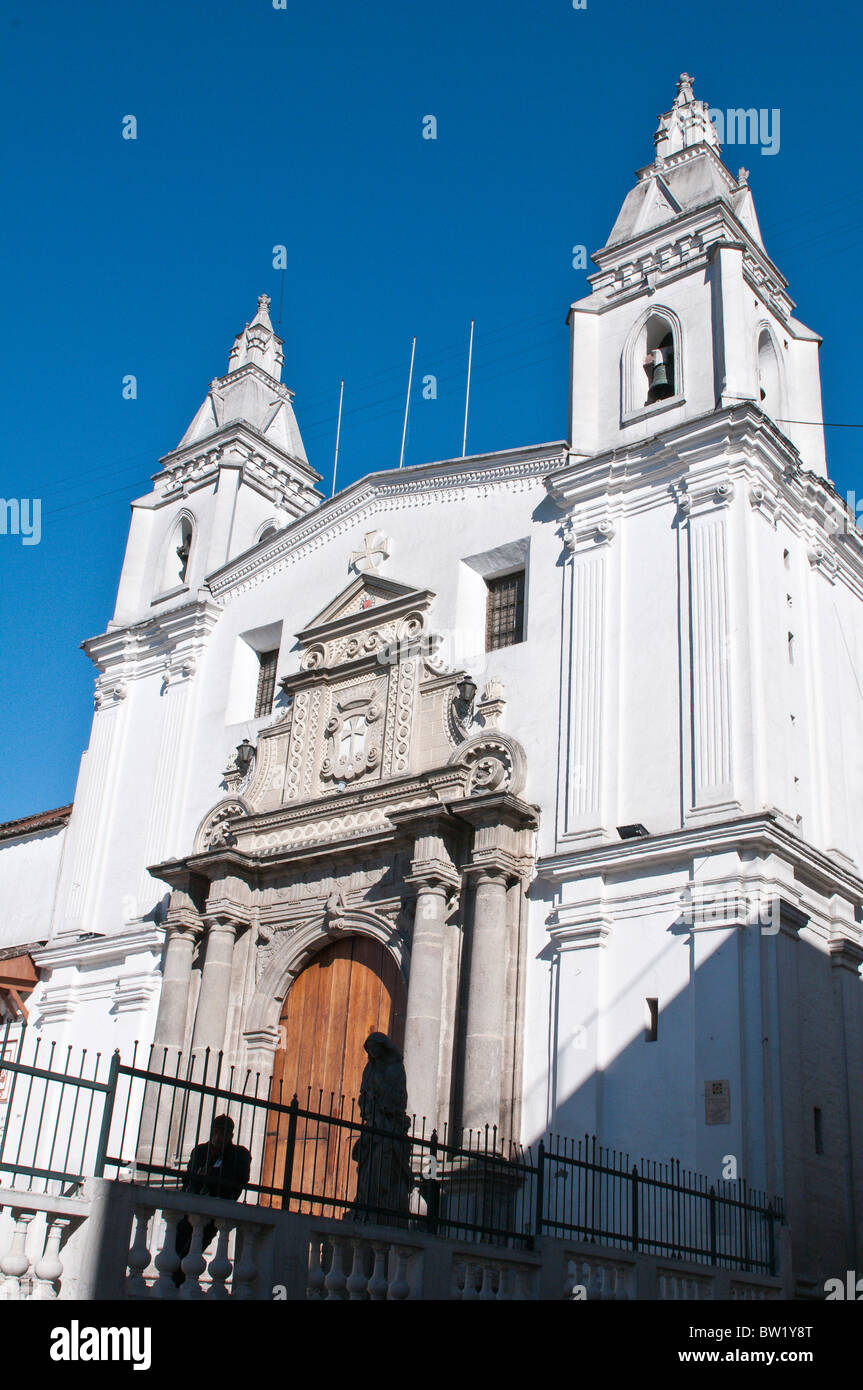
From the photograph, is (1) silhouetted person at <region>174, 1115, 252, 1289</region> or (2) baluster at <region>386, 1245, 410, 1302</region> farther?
(1) silhouetted person at <region>174, 1115, 252, 1289</region>

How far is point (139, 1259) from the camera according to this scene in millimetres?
7473

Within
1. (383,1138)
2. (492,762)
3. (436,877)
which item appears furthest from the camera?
(492,762)

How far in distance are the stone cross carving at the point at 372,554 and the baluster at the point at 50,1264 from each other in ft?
48.4

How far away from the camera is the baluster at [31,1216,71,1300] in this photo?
7020 mm

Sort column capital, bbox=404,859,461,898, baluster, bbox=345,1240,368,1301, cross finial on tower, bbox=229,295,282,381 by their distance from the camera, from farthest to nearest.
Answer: cross finial on tower, bbox=229,295,282,381 < column capital, bbox=404,859,461,898 < baluster, bbox=345,1240,368,1301

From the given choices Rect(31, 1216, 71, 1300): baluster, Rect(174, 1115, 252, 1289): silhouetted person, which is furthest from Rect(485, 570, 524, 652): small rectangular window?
Rect(31, 1216, 71, 1300): baluster

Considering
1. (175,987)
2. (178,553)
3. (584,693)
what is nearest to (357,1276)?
(584,693)

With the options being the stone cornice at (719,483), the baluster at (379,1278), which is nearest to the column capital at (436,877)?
the stone cornice at (719,483)

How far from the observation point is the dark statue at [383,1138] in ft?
35.9

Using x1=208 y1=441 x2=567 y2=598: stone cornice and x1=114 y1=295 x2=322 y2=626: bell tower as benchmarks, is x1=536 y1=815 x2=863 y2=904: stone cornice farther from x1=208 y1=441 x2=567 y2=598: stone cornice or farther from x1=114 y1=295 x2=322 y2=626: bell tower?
x1=114 y1=295 x2=322 y2=626: bell tower

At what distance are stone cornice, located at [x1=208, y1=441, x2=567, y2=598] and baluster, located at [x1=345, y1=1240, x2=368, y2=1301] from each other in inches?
502

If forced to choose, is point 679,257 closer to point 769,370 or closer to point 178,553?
point 769,370

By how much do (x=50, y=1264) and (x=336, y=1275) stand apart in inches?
86.9
